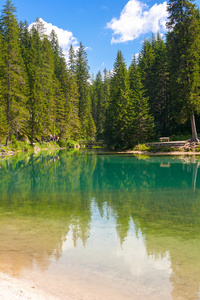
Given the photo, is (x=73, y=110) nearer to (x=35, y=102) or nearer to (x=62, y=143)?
(x=62, y=143)

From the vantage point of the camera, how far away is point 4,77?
39.0m

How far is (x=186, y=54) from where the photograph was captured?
32094 mm

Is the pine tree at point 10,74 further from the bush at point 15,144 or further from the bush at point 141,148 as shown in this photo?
the bush at point 141,148

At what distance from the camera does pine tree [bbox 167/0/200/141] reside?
103 feet

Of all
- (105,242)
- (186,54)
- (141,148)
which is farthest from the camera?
(141,148)

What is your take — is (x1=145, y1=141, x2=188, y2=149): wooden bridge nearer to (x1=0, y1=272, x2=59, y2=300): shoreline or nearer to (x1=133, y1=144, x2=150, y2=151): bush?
(x1=133, y1=144, x2=150, y2=151): bush

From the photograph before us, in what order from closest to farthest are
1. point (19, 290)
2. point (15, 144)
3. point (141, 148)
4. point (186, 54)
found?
point (19, 290), point (186, 54), point (141, 148), point (15, 144)

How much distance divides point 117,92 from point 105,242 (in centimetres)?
4517

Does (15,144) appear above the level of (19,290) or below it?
above

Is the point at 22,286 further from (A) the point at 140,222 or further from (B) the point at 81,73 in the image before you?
(B) the point at 81,73

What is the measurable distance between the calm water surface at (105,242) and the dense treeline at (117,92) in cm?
2468

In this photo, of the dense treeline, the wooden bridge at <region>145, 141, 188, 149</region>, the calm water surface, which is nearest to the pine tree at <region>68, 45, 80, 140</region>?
the dense treeline

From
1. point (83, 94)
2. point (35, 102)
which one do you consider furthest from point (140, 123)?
point (83, 94)

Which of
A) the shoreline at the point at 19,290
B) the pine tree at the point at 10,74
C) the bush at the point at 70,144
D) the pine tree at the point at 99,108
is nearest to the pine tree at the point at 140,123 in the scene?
the pine tree at the point at 10,74
